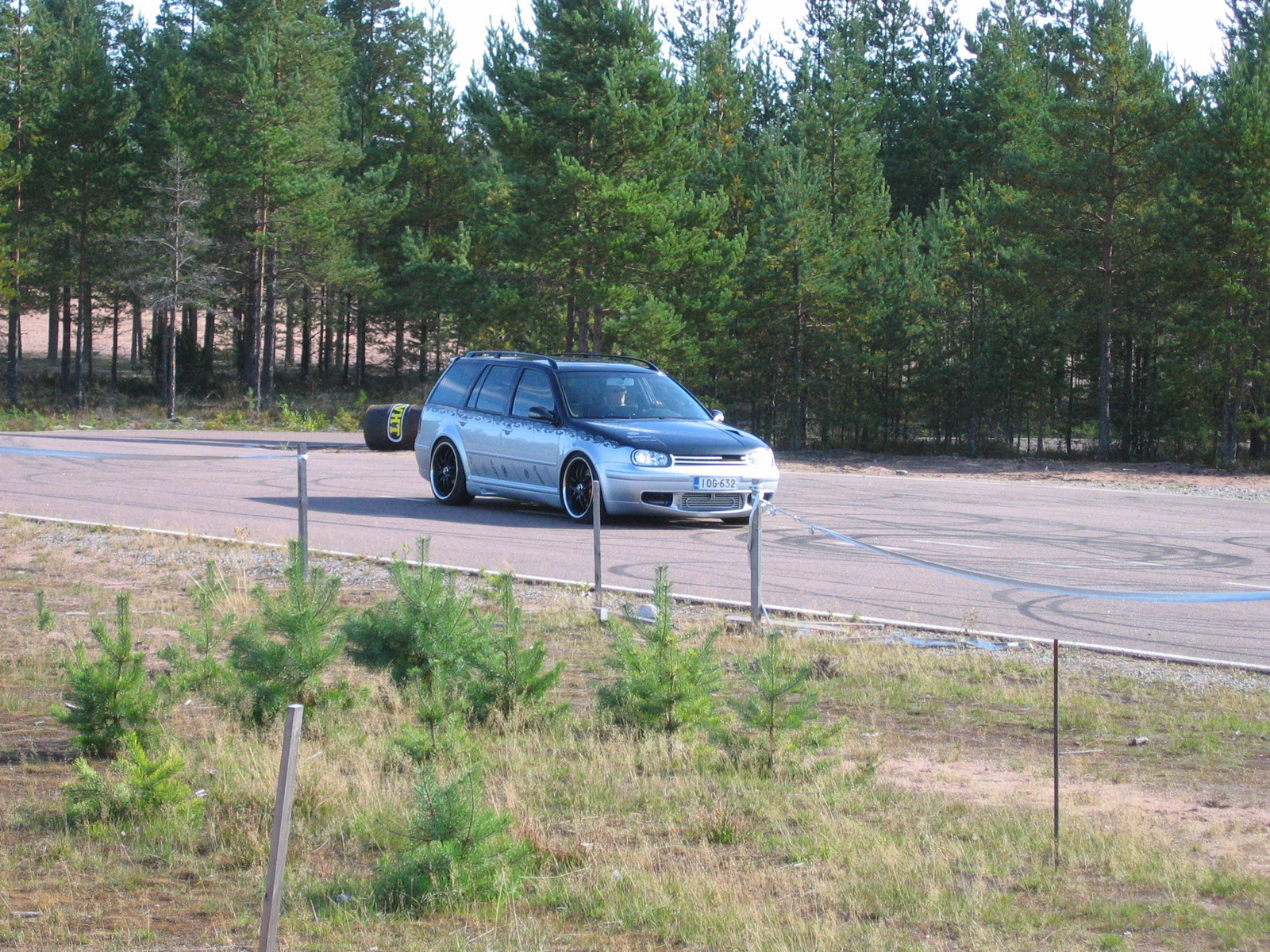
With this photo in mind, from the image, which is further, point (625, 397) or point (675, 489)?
point (625, 397)

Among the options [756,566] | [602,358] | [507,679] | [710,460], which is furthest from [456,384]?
[507,679]

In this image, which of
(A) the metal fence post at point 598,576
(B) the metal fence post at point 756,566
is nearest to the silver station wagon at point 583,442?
(A) the metal fence post at point 598,576

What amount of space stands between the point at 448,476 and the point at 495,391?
4.34ft

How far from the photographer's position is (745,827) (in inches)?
209

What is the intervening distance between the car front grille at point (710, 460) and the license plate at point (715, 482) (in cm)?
15

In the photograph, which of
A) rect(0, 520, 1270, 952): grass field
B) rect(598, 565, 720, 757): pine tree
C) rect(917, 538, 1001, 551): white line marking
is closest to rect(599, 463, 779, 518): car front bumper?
rect(917, 538, 1001, 551): white line marking

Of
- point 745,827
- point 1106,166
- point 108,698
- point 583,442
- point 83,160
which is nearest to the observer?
point 745,827

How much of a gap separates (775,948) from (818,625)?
5.43 metres

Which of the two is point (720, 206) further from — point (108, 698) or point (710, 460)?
point (108, 698)

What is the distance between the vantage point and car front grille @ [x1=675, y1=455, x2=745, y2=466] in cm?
1445

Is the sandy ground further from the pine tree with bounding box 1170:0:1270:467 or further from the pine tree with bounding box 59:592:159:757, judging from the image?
the pine tree with bounding box 1170:0:1270:467

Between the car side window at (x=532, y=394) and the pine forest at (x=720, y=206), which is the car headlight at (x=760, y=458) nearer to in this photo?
the car side window at (x=532, y=394)

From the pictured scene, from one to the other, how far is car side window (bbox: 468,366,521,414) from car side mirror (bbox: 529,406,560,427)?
0.65 meters

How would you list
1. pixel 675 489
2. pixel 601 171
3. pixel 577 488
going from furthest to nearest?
1. pixel 601 171
2. pixel 577 488
3. pixel 675 489
